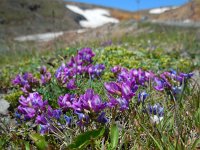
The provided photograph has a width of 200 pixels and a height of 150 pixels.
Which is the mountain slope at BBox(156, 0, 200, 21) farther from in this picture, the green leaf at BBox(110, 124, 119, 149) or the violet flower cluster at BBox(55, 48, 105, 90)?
the green leaf at BBox(110, 124, 119, 149)

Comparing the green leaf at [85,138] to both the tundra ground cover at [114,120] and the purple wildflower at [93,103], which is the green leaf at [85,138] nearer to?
A: the tundra ground cover at [114,120]

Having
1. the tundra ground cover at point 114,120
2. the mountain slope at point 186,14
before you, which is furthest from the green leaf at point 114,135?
the mountain slope at point 186,14

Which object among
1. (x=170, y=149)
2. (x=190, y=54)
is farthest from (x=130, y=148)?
(x=190, y=54)

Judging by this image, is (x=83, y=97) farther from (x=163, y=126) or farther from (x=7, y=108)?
(x=7, y=108)

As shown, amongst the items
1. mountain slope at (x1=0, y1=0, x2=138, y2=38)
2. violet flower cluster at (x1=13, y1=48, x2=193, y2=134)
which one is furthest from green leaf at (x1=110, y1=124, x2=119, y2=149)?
mountain slope at (x1=0, y1=0, x2=138, y2=38)

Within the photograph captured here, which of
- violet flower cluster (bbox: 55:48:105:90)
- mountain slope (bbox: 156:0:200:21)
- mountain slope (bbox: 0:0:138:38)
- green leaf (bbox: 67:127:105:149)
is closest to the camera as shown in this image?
green leaf (bbox: 67:127:105:149)

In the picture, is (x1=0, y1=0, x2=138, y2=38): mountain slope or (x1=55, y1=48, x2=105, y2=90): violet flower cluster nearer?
(x1=55, y1=48, x2=105, y2=90): violet flower cluster
